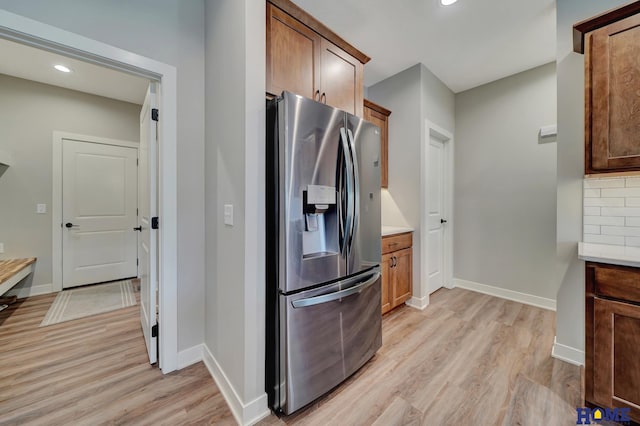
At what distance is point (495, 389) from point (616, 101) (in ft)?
6.31

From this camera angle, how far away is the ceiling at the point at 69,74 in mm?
2566

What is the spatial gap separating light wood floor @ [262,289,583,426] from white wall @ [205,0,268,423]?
0.32 m

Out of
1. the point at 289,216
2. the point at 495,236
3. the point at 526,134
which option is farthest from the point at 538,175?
the point at 289,216

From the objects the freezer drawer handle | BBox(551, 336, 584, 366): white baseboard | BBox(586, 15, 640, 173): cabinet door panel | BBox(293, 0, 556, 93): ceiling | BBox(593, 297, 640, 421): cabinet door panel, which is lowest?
BBox(551, 336, 584, 366): white baseboard

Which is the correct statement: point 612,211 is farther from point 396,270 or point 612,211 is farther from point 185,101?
point 185,101

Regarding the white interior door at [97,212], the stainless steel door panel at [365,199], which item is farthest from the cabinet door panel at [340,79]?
the white interior door at [97,212]

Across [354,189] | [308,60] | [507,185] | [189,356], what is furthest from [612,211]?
[189,356]

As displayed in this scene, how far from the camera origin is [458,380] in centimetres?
169

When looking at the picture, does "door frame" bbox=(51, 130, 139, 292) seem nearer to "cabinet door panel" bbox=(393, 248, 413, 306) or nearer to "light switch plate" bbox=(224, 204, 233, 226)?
"light switch plate" bbox=(224, 204, 233, 226)

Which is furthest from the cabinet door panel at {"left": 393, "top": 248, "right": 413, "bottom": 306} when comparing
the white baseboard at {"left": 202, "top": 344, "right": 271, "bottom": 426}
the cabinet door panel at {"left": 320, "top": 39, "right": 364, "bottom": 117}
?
the white baseboard at {"left": 202, "top": 344, "right": 271, "bottom": 426}

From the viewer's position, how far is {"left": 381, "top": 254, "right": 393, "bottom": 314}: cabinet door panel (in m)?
2.51

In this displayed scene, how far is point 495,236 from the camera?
3.19 metres

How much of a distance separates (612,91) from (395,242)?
1829 millimetres

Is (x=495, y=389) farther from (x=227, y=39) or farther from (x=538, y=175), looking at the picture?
(x=227, y=39)
